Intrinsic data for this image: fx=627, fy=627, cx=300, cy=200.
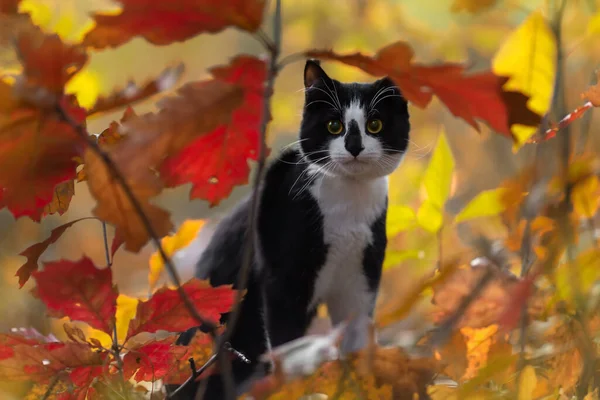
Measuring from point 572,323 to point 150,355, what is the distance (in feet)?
1.16

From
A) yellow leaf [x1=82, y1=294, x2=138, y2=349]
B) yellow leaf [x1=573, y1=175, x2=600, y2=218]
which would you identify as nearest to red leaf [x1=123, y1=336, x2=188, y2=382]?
yellow leaf [x1=82, y1=294, x2=138, y2=349]

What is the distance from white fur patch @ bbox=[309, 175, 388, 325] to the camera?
1.02 m

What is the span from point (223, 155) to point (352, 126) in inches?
21.6

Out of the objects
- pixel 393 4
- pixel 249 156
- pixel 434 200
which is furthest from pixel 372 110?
pixel 393 4

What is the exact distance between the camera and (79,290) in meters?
0.45

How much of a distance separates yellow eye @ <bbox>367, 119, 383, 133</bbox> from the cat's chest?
0.11 m

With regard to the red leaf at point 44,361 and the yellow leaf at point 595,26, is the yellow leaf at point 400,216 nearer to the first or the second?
the yellow leaf at point 595,26

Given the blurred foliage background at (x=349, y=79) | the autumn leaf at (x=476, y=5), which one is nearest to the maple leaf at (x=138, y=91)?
the autumn leaf at (x=476, y=5)

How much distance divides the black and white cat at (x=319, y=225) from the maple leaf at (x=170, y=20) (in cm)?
59

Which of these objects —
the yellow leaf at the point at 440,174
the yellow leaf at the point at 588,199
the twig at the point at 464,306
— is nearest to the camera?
the twig at the point at 464,306

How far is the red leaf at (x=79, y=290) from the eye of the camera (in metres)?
0.44

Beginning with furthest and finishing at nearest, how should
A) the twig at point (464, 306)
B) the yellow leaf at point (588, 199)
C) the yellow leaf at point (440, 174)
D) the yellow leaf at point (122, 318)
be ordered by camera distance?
the yellow leaf at point (440, 174), the yellow leaf at point (122, 318), the yellow leaf at point (588, 199), the twig at point (464, 306)

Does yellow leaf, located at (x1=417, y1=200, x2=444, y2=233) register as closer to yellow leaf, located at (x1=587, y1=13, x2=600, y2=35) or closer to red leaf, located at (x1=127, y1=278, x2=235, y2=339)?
yellow leaf, located at (x1=587, y1=13, x2=600, y2=35)

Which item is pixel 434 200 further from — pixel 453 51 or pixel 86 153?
pixel 453 51
